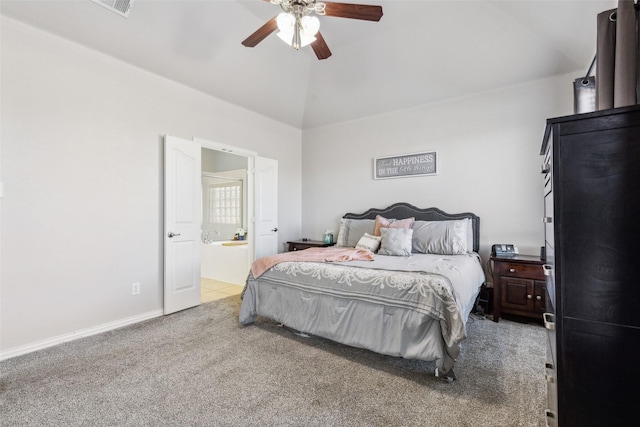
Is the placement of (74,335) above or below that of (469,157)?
below

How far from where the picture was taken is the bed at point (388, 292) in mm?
2070

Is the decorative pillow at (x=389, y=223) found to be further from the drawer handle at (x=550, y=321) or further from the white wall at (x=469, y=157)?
the drawer handle at (x=550, y=321)

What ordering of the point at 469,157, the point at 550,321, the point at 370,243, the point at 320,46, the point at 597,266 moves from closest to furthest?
the point at 597,266 < the point at 550,321 < the point at 320,46 < the point at 370,243 < the point at 469,157

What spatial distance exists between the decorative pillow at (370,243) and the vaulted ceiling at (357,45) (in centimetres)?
208

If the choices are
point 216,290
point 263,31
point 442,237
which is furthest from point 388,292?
point 216,290

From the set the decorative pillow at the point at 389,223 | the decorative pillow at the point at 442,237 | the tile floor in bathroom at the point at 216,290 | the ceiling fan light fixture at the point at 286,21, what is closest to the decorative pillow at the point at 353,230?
the decorative pillow at the point at 389,223

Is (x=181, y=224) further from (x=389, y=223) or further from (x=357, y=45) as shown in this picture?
(x=357, y=45)

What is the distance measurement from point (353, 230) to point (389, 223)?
57cm

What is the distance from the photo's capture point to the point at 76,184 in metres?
2.84

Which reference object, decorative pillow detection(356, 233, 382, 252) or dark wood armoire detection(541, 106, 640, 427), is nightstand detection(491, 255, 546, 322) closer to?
decorative pillow detection(356, 233, 382, 252)

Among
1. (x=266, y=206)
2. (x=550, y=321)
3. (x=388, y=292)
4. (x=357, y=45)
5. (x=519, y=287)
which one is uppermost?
(x=357, y=45)

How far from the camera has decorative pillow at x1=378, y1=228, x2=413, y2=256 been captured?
11.5 ft

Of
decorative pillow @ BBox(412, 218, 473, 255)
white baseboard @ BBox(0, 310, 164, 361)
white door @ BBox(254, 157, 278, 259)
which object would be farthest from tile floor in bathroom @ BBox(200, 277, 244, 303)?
decorative pillow @ BBox(412, 218, 473, 255)

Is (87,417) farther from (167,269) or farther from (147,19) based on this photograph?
(147,19)
